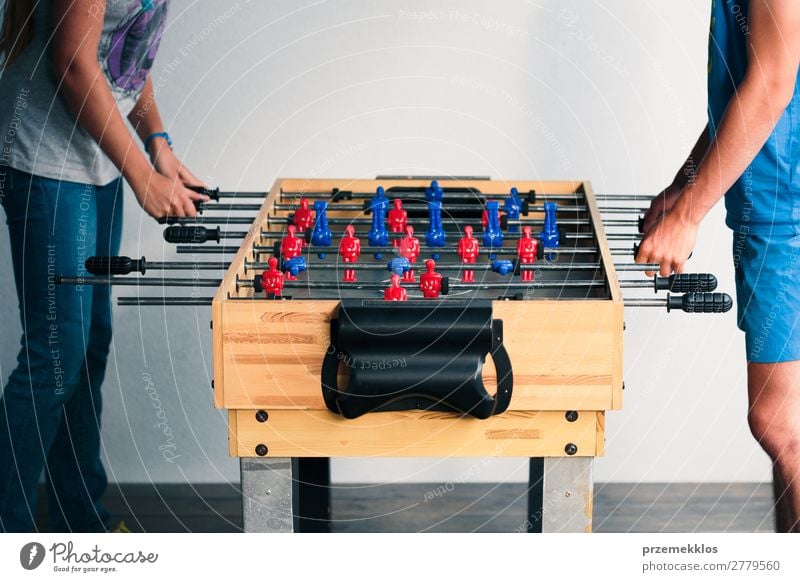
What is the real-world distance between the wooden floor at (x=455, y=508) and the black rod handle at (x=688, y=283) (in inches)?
49.6

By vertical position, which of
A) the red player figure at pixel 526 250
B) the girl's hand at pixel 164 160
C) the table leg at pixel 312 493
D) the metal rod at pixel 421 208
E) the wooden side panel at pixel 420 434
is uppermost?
the girl's hand at pixel 164 160

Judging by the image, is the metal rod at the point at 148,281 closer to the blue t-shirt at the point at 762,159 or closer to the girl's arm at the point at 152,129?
the girl's arm at the point at 152,129

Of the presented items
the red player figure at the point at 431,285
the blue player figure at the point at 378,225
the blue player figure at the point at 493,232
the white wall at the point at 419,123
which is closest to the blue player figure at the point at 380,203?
the blue player figure at the point at 378,225

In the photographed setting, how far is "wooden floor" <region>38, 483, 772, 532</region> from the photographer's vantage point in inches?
124

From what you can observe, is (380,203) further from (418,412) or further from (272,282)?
(418,412)

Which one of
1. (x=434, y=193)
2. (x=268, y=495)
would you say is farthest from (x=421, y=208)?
(x=268, y=495)

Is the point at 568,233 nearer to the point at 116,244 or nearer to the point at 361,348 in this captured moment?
the point at 361,348

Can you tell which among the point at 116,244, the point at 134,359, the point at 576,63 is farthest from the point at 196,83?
the point at 576,63

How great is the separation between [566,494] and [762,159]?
83cm

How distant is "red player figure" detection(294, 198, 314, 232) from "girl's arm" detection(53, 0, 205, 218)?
0.75 feet

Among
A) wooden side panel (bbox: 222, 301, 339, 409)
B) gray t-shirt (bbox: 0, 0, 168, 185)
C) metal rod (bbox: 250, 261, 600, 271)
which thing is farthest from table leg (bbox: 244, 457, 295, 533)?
gray t-shirt (bbox: 0, 0, 168, 185)

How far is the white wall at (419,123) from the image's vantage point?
3.30 metres

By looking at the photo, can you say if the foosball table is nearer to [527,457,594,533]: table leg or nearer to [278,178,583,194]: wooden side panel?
[527,457,594,533]: table leg

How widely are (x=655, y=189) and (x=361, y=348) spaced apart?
1777mm
